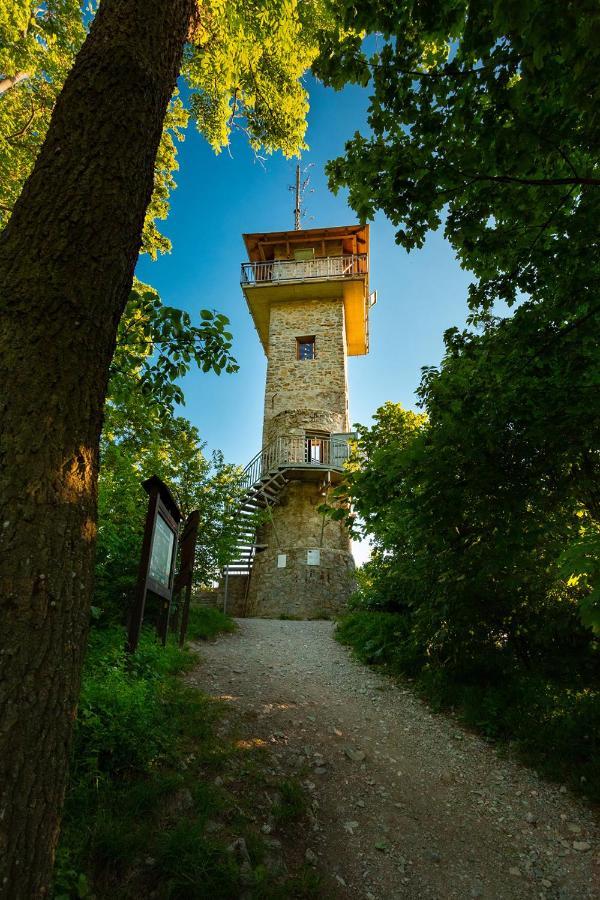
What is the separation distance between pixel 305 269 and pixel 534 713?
55.1ft

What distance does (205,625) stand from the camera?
8234 mm

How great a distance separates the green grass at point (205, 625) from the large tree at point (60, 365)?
6537 mm

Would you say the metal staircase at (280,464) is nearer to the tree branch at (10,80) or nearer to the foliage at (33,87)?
the foliage at (33,87)

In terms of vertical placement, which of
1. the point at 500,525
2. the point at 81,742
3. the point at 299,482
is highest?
the point at 299,482

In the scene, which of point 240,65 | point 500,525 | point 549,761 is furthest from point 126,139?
point 240,65

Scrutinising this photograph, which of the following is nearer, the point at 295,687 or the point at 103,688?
the point at 103,688

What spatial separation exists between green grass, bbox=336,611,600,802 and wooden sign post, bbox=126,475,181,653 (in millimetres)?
3307

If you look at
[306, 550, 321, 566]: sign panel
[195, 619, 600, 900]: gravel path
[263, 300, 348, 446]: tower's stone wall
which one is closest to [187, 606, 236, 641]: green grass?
[195, 619, 600, 900]: gravel path

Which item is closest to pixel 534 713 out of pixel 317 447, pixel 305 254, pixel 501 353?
pixel 501 353

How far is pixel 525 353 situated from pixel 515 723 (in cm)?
336

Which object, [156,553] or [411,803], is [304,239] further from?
[411,803]

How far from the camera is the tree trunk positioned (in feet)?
4.32

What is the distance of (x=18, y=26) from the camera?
19.4 ft

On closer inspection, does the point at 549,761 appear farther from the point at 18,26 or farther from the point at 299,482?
the point at 299,482
